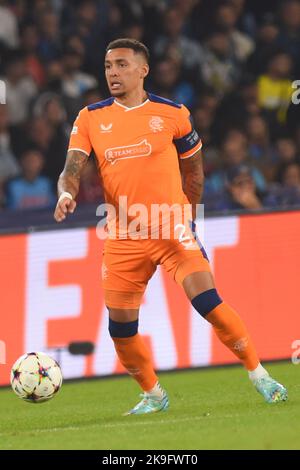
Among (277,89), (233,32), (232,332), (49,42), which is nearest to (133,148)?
(232,332)

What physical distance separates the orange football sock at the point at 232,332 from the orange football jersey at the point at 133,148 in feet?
2.52

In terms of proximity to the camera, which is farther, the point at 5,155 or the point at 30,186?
the point at 5,155

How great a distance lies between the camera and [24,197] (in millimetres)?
13289

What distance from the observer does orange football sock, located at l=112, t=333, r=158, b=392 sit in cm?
879

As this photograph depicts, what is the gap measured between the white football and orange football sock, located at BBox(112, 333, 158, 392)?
0.44 m

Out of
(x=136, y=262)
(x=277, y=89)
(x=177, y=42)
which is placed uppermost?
(x=177, y=42)

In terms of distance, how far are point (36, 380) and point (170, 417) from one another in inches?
35.2

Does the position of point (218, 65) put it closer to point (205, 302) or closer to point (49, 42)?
point (49, 42)

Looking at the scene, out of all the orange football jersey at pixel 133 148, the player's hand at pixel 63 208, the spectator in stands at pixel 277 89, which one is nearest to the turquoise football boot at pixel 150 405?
the orange football jersey at pixel 133 148

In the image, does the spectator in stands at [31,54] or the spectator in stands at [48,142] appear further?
the spectator in stands at [31,54]

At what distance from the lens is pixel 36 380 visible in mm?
8734

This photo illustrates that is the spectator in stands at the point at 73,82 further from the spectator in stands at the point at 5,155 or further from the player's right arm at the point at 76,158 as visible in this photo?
the player's right arm at the point at 76,158

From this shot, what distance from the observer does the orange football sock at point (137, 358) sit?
8789 millimetres
